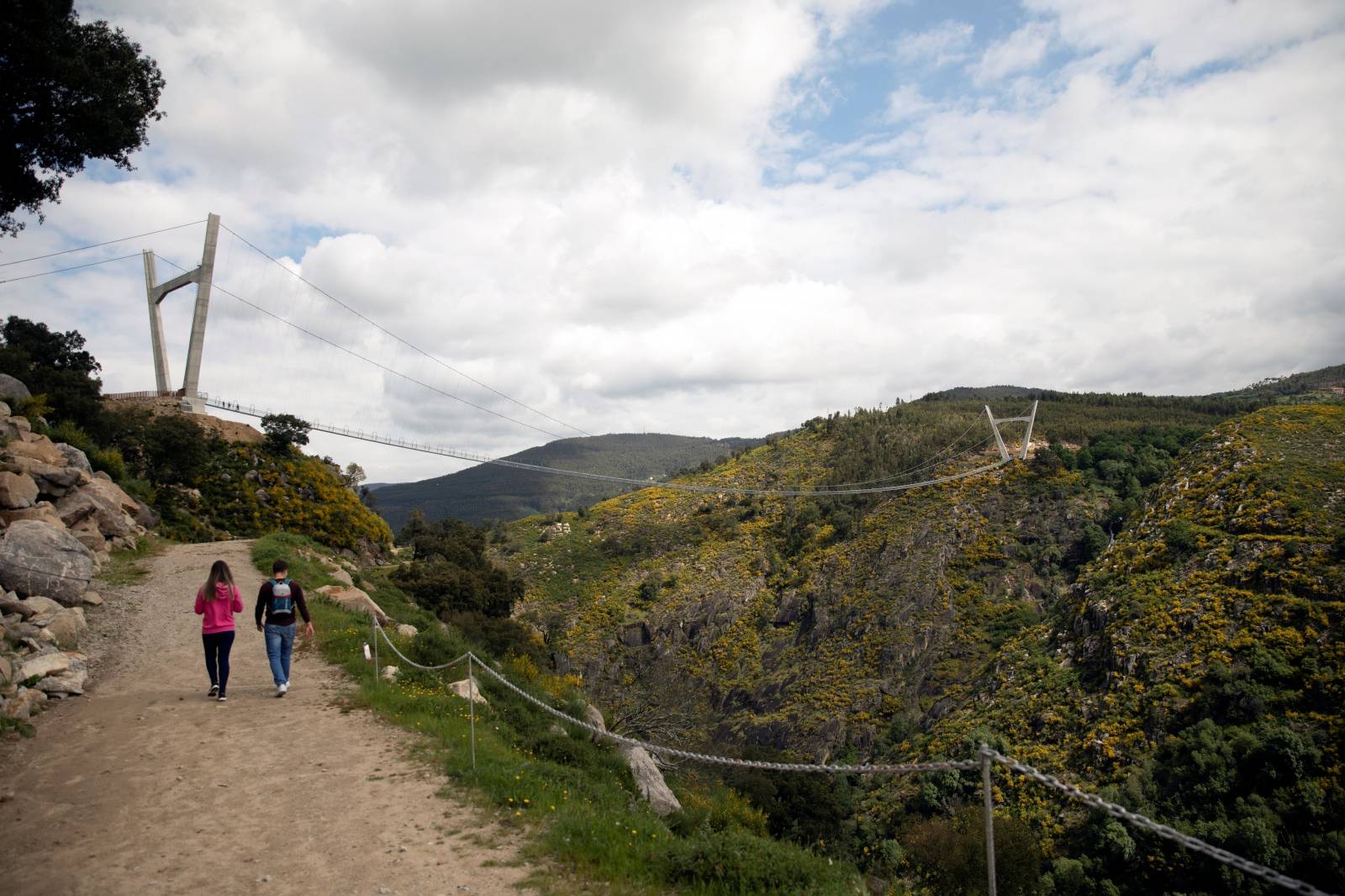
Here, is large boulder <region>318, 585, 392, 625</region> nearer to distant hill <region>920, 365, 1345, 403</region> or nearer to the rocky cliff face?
the rocky cliff face

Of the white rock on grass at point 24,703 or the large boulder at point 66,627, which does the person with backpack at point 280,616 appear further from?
the large boulder at point 66,627

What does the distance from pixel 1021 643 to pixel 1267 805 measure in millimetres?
12850

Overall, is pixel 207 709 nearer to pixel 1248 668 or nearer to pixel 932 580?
pixel 1248 668

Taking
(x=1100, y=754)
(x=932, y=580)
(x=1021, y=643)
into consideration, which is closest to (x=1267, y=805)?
(x=1100, y=754)

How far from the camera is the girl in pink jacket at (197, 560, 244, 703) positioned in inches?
311

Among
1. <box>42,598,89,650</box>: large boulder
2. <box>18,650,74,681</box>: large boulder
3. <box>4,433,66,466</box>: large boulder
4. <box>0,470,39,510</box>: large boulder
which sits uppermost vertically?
<box>4,433,66,466</box>: large boulder

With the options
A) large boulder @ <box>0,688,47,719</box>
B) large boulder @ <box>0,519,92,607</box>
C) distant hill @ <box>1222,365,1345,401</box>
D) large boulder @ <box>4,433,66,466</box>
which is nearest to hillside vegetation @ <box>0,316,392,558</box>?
large boulder @ <box>4,433,66,466</box>

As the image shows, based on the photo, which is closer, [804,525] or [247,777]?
[247,777]

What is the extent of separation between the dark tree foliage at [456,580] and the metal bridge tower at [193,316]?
10952 millimetres

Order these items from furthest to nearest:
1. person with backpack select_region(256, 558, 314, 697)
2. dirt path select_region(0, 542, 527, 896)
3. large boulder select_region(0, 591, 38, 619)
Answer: large boulder select_region(0, 591, 38, 619) → person with backpack select_region(256, 558, 314, 697) → dirt path select_region(0, 542, 527, 896)

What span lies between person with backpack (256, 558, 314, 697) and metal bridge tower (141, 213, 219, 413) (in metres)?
24.0

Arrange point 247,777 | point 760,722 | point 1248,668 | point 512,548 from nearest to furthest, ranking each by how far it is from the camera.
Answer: point 247,777 < point 1248,668 < point 760,722 < point 512,548

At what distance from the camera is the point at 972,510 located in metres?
38.2

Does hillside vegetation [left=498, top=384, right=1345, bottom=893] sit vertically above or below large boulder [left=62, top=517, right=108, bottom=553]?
below
